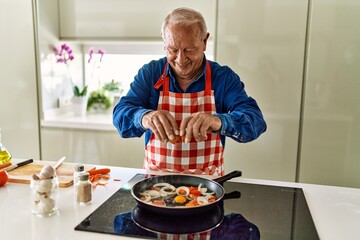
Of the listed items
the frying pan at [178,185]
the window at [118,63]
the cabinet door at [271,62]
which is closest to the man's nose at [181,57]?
the frying pan at [178,185]

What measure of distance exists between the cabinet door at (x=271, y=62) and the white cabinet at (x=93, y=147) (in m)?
0.73

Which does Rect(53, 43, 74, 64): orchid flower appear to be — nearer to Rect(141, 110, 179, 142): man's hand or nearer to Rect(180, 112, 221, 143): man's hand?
Rect(141, 110, 179, 142): man's hand

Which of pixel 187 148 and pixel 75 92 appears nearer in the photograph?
pixel 187 148

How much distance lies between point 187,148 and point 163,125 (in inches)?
13.7

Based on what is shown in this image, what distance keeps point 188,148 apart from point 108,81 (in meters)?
1.51

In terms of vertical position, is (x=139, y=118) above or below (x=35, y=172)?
above

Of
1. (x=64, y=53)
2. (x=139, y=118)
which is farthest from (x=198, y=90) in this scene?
(x=64, y=53)

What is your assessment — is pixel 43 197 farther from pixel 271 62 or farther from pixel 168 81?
pixel 271 62

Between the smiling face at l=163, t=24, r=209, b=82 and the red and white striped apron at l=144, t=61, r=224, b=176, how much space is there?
112 mm

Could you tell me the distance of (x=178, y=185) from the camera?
111cm

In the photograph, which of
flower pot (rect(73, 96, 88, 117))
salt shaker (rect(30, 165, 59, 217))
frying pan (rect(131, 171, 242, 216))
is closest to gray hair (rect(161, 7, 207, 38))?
frying pan (rect(131, 171, 242, 216))

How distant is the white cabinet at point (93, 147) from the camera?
225 centimetres

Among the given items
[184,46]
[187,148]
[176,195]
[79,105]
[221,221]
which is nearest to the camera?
[221,221]

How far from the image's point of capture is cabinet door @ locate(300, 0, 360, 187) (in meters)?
1.81
